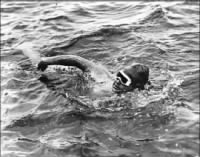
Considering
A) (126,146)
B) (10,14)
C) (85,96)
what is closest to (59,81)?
(85,96)

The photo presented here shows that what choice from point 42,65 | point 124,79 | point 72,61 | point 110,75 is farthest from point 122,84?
point 42,65

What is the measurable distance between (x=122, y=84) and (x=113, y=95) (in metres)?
0.28

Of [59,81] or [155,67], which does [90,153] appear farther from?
[155,67]

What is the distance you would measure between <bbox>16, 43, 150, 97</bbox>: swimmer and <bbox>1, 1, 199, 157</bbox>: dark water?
0.56ft

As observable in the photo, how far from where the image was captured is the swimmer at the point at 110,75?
22.2 ft

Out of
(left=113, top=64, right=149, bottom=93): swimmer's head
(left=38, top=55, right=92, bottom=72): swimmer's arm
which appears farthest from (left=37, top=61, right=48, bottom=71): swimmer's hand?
(left=113, top=64, right=149, bottom=93): swimmer's head

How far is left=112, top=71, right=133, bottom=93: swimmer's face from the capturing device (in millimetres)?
6812

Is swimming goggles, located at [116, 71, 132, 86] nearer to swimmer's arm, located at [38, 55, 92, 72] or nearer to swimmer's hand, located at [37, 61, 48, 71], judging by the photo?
swimmer's arm, located at [38, 55, 92, 72]

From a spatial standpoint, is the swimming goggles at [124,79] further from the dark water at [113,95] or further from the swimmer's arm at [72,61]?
the swimmer's arm at [72,61]

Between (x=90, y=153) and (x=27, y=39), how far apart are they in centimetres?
522

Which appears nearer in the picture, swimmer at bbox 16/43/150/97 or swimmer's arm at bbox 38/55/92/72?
swimmer at bbox 16/43/150/97

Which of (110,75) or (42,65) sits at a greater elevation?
(42,65)

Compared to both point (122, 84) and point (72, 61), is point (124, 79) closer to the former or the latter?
point (122, 84)

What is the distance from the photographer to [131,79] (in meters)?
6.78
